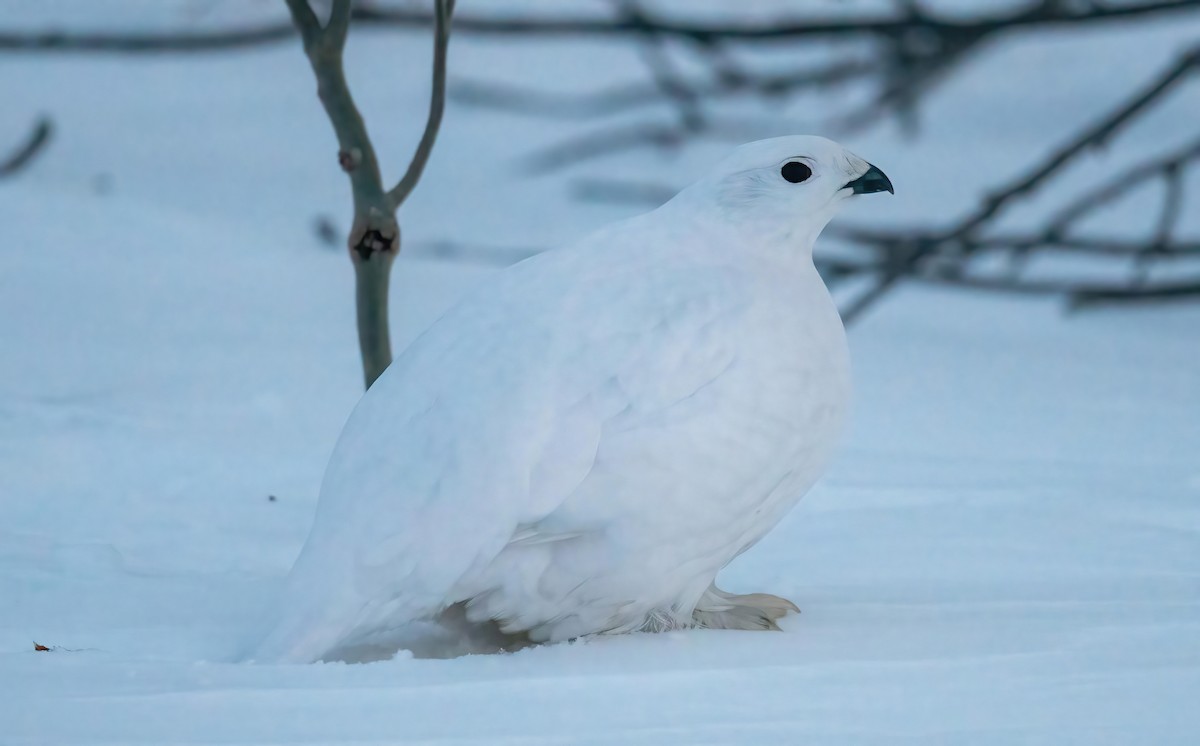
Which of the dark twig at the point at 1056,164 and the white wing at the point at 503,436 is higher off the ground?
the dark twig at the point at 1056,164

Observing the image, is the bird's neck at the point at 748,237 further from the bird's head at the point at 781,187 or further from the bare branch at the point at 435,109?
the bare branch at the point at 435,109

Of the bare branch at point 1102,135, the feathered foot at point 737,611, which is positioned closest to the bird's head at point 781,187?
the feathered foot at point 737,611

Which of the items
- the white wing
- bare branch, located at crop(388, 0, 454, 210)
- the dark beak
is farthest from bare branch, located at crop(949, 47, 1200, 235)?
the white wing

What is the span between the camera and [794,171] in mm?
2279

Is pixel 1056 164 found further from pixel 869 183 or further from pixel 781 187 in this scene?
pixel 781 187

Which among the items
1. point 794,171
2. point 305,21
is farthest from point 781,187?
point 305,21

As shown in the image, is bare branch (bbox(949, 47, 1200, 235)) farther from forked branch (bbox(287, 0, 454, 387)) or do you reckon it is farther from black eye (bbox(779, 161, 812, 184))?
black eye (bbox(779, 161, 812, 184))

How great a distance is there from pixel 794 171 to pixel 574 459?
62 cm

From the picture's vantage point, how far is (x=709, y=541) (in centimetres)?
198

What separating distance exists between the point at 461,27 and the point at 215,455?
1.85m

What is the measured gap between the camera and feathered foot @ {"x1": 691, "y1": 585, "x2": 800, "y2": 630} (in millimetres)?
2137

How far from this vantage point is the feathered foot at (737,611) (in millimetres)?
2137

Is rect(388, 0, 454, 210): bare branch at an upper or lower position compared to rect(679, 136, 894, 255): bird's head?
upper

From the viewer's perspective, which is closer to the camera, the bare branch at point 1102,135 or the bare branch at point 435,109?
the bare branch at point 435,109
